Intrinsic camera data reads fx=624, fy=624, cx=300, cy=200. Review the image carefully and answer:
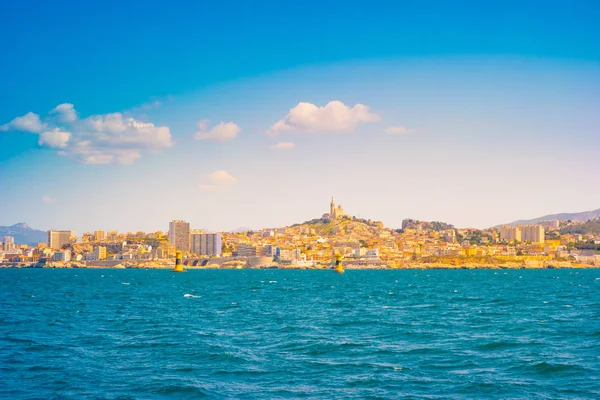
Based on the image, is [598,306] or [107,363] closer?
[107,363]

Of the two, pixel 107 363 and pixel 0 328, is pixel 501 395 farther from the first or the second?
pixel 0 328

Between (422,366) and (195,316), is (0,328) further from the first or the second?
(422,366)

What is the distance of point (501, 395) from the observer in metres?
19.5

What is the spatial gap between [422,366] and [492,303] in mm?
31884

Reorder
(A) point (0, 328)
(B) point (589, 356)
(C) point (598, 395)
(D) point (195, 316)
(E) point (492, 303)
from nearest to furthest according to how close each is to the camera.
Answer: (C) point (598, 395), (B) point (589, 356), (A) point (0, 328), (D) point (195, 316), (E) point (492, 303)

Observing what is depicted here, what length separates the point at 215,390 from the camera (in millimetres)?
20391

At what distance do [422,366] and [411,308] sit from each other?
25013mm

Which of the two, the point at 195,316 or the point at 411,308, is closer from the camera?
the point at 195,316

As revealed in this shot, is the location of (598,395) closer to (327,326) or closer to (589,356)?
(589,356)

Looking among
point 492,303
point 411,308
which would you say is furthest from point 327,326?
point 492,303

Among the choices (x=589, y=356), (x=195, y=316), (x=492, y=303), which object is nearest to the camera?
(x=589, y=356)

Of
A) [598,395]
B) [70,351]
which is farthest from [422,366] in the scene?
[70,351]

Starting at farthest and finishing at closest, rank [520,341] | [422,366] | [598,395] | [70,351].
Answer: [520,341] < [70,351] < [422,366] < [598,395]

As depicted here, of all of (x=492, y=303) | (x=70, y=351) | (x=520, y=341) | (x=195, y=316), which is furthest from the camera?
(x=492, y=303)
